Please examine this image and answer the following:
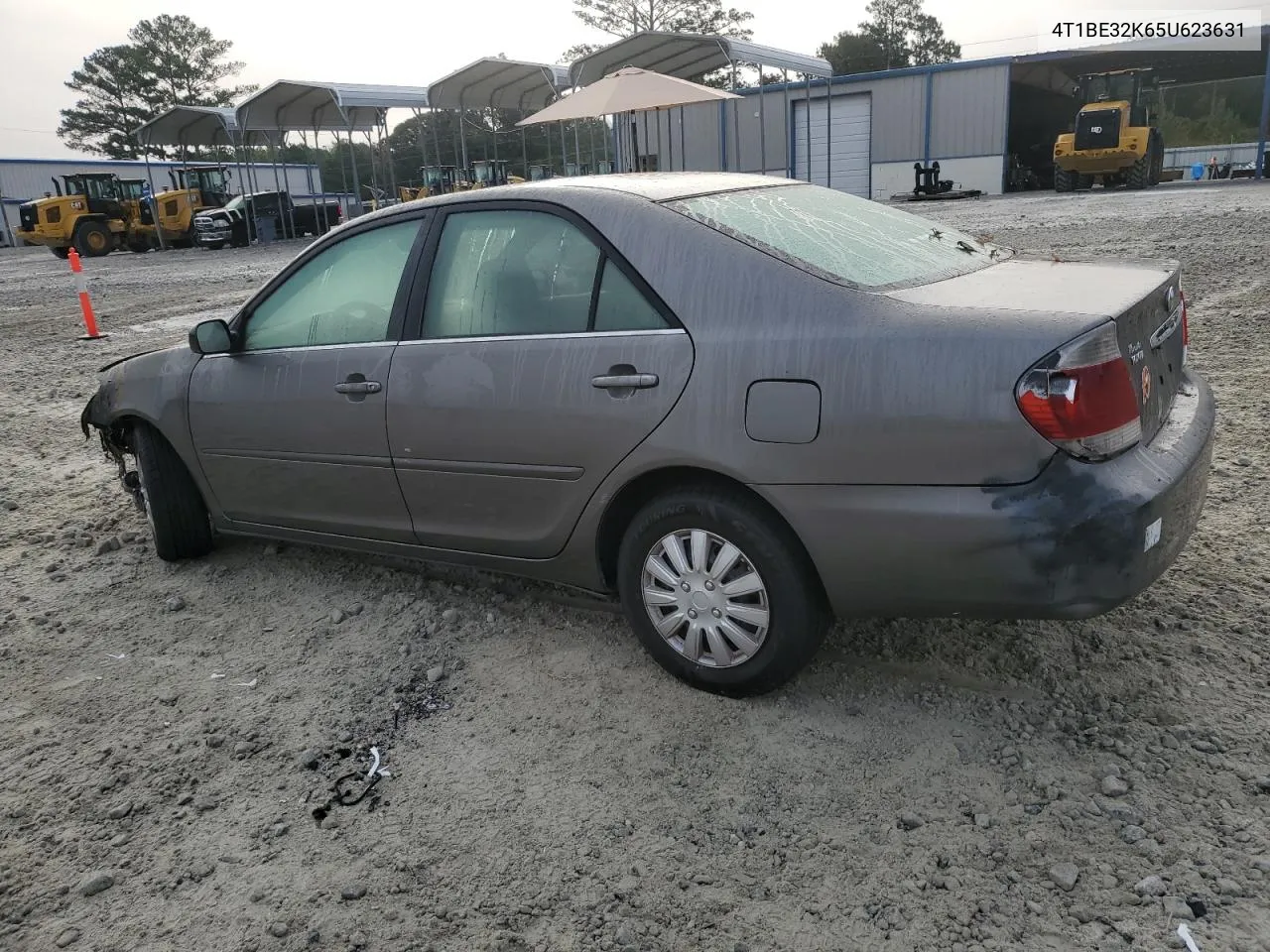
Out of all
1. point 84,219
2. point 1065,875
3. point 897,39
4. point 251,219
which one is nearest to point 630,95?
point 1065,875

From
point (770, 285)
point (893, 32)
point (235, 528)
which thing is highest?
point (893, 32)

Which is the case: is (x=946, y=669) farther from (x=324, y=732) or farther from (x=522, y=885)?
(x=324, y=732)

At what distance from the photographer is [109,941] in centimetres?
215

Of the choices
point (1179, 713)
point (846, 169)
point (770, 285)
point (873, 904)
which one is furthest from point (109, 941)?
point (846, 169)

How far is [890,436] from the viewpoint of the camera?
2355 millimetres

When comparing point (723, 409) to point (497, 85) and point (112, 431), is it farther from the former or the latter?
point (497, 85)

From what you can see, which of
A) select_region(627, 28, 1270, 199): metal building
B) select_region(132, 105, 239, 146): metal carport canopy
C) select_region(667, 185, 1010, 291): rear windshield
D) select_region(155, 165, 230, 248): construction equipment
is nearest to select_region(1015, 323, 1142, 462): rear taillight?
select_region(667, 185, 1010, 291): rear windshield

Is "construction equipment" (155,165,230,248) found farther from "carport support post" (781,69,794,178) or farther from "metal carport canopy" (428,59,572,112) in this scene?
"carport support post" (781,69,794,178)

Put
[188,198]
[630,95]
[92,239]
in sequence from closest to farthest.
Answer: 1. [630,95]
2. [92,239]
3. [188,198]

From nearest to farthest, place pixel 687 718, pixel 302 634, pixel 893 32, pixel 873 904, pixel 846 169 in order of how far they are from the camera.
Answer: pixel 873 904 → pixel 687 718 → pixel 302 634 → pixel 846 169 → pixel 893 32

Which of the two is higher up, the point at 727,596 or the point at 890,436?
the point at 890,436

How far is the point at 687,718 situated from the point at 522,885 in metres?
0.76

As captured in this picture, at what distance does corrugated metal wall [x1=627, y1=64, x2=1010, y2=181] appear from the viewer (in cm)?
2941

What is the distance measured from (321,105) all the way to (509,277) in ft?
84.2
